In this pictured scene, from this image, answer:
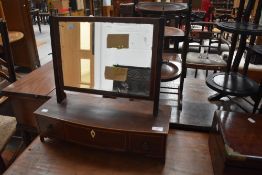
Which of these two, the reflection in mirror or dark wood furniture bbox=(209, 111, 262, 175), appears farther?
the reflection in mirror

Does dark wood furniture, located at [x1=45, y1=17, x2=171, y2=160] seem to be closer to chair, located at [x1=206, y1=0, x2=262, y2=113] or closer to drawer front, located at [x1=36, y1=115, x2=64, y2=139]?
drawer front, located at [x1=36, y1=115, x2=64, y2=139]

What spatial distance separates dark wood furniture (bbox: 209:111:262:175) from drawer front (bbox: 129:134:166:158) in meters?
0.19

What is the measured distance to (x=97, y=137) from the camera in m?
0.82

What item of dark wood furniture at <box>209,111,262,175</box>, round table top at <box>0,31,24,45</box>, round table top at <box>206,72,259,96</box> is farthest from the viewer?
round table top at <box>0,31,24,45</box>

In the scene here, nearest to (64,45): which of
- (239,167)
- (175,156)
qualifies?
(175,156)

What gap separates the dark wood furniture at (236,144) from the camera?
657mm

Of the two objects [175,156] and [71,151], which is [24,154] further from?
[175,156]

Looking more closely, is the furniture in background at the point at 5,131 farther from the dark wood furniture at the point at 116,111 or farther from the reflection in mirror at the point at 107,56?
the reflection in mirror at the point at 107,56

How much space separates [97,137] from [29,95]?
1.97 ft

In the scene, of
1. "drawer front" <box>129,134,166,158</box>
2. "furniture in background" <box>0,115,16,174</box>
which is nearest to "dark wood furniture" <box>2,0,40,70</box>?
"furniture in background" <box>0,115,16,174</box>

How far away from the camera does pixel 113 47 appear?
82 cm

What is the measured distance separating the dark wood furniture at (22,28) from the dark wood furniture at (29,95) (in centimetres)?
180

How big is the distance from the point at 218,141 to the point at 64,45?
2.24 ft

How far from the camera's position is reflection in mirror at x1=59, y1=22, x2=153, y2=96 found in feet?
2.59
